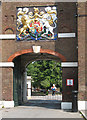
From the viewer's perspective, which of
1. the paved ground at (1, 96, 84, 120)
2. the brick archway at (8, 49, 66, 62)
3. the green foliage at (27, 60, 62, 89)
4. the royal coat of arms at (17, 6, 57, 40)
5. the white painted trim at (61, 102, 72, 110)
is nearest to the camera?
the paved ground at (1, 96, 84, 120)

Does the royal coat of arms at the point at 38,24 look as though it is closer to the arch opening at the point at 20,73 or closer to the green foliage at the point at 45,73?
the arch opening at the point at 20,73

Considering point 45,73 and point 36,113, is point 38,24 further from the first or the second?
point 45,73

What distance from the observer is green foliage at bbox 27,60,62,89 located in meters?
44.8

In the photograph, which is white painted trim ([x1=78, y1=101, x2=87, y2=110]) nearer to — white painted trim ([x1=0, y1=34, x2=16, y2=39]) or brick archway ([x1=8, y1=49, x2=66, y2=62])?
brick archway ([x1=8, y1=49, x2=66, y2=62])

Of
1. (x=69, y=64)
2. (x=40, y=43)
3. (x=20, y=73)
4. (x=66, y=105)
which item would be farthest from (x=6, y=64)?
(x=66, y=105)

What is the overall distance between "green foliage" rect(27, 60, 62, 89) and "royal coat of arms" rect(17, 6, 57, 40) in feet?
86.5

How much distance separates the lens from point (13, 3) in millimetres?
17891

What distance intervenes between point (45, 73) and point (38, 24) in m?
28.4

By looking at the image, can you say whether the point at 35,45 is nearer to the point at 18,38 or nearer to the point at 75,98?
the point at 18,38

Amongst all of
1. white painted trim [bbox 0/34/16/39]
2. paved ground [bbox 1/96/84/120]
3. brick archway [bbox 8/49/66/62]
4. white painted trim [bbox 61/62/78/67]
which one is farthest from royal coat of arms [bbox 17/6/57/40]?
paved ground [bbox 1/96/84/120]

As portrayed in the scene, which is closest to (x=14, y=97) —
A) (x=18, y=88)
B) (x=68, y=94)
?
(x=18, y=88)

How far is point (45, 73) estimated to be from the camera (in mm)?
45469

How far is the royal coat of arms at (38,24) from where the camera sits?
17.5m

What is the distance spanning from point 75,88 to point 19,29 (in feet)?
18.5
